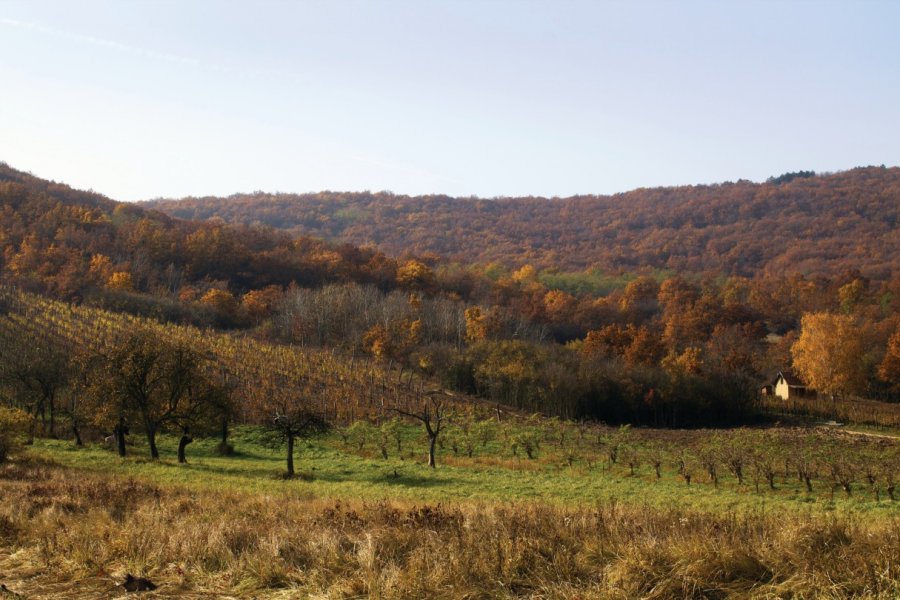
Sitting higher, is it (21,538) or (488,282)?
(488,282)

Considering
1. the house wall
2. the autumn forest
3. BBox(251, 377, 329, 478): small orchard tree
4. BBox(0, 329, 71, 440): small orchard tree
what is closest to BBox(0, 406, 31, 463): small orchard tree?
the autumn forest

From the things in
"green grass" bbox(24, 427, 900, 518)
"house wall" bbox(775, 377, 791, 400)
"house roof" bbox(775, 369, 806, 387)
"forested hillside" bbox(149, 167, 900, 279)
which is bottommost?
"green grass" bbox(24, 427, 900, 518)

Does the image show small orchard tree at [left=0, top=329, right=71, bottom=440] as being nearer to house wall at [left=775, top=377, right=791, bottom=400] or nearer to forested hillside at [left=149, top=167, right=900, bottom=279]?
house wall at [left=775, top=377, right=791, bottom=400]

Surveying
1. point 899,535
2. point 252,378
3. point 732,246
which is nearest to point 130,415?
point 252,378

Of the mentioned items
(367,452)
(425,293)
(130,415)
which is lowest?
(367,452)

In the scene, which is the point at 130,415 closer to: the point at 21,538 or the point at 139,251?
the point at 21,538

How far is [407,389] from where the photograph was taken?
5662 cm

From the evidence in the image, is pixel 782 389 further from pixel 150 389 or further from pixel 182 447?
pixel 150 389

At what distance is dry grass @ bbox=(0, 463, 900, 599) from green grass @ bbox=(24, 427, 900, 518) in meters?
9.20

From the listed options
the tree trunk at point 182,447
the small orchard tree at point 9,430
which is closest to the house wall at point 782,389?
the tree trunk at point 182,447

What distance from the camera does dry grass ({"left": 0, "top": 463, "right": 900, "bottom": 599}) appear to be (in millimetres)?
6246

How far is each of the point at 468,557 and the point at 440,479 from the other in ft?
65.9

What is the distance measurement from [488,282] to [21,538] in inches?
4672

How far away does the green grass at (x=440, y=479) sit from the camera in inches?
810
